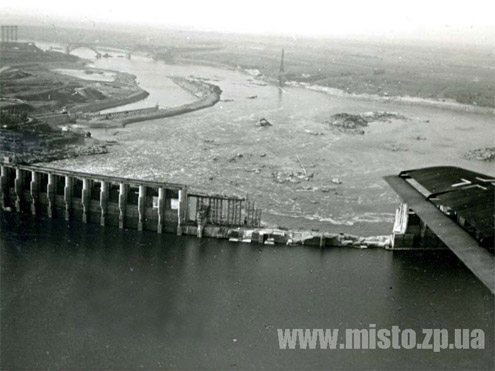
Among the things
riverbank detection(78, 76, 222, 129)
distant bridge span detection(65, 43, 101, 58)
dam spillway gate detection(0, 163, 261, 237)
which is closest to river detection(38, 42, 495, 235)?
riverbank detection(78, 76, 222, 129)

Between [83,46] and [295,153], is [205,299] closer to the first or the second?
[295,153]

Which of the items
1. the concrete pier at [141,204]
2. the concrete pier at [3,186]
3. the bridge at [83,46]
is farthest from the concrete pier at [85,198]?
the bridge at [83,46]

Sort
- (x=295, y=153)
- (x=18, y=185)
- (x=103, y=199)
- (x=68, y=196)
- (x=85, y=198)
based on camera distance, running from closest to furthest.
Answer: (x=103, y=199)
(x=85, y=198)
(x=68, y=196)
(x=18, y=185)
(x=295, y=153)

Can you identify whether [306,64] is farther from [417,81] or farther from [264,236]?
[264,236]

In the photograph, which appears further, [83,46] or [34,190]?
[83,46]

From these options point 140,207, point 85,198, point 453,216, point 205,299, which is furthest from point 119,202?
point 453,216

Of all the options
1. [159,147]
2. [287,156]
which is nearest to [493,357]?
[287,156]
